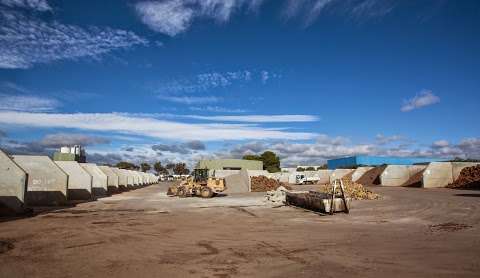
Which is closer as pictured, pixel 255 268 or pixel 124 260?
pixel 255 268

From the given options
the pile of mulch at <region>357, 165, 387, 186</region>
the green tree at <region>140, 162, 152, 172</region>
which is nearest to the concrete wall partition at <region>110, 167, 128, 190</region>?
the pile of mulch at <region>357, 165, 387, 186</region>

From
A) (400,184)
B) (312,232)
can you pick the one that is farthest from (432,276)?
(400,184)

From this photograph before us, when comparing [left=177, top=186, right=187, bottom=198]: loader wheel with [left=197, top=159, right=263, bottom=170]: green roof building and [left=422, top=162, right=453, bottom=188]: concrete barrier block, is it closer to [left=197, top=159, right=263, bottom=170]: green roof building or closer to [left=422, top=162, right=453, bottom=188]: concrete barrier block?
[left=422, top=162, right=453, bottom=188]: concrete barrier block

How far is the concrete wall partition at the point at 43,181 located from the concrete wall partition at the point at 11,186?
6842 millimetres

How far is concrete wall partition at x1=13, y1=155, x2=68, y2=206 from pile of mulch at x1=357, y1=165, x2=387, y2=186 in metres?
40.4

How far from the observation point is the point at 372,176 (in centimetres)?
5678

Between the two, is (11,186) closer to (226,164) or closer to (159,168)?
(226,164)

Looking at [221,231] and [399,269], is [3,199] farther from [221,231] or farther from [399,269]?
[399,269]

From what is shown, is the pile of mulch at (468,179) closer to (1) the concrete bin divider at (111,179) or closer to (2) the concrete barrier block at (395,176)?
(2) the concrete barrier block at (395,176)

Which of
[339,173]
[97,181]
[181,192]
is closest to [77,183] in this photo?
[97,181]

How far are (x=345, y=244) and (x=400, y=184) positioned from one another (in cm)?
4315

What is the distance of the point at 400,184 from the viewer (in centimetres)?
5062

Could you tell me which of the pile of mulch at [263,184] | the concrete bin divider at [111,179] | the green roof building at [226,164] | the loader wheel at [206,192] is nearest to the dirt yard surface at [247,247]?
the loader wheel at [206,192]

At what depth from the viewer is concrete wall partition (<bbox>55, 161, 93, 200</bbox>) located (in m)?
32.4
